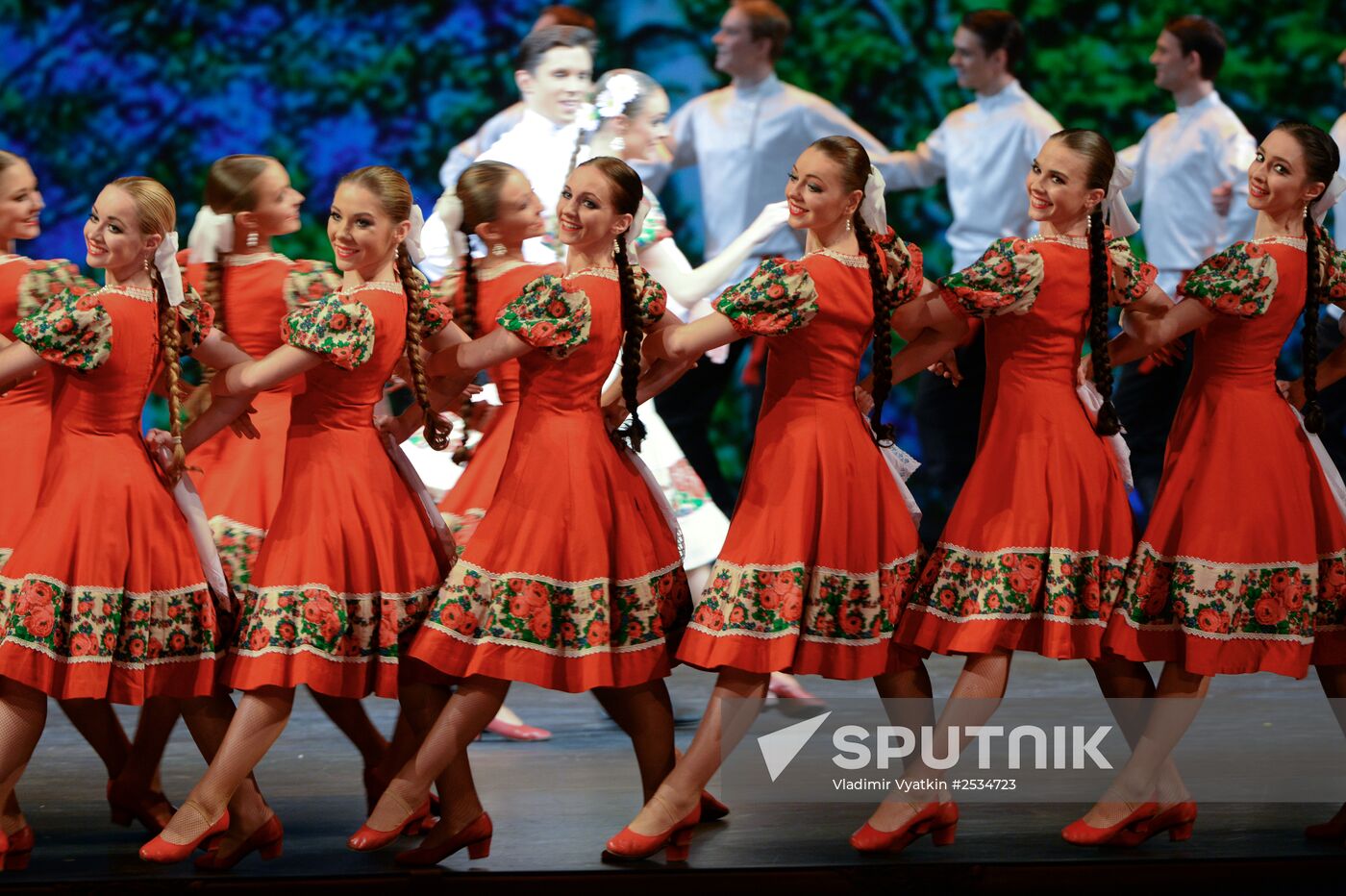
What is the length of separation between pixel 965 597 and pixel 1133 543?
0.41 m

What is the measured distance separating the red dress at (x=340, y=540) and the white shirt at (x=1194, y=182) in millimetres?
3878

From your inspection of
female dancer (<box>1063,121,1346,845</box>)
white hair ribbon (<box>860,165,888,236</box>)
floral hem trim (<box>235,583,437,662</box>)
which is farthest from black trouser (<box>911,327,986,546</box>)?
floral hem trim (<box>235,583,437,662</box>)

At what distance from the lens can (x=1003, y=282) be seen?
12.3 feet

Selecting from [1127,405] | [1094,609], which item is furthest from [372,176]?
[1127,405]

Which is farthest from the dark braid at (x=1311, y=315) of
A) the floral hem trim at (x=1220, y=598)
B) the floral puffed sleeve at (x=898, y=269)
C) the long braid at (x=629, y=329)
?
the long braid at (x=629, y=329)

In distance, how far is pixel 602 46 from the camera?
7.41m

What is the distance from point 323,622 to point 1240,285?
1958 millimetres

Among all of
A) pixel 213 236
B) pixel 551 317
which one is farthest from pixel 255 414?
pixel 551 317

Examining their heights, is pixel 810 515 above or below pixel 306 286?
below

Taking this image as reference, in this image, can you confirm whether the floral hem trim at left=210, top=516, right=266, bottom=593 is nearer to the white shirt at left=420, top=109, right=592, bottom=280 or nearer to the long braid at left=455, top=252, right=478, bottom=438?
the long braid at left=455, top=252, right=478, bottom=438

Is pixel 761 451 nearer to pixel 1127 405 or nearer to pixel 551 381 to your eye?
pixel 551 381

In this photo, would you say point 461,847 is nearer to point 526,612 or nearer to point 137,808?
point 526,612

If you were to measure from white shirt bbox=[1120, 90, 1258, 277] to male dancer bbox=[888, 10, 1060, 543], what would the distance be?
43 centimetres

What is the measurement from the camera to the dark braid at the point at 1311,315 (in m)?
3.88
